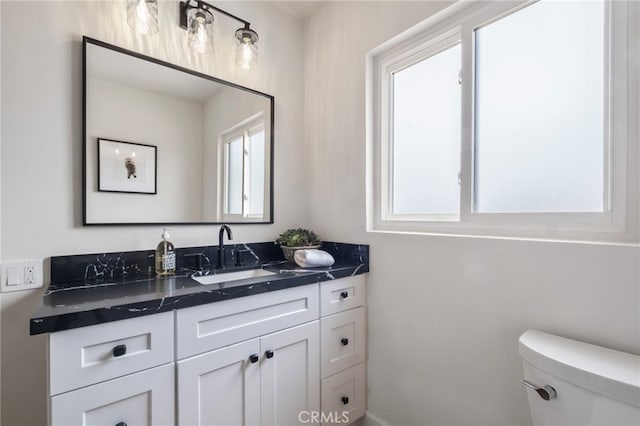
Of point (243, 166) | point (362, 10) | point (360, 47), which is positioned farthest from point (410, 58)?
point (243, 166)

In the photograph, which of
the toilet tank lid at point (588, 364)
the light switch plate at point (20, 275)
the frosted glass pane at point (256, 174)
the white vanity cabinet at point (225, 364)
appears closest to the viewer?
the toilet tank lid at point (588, 364)

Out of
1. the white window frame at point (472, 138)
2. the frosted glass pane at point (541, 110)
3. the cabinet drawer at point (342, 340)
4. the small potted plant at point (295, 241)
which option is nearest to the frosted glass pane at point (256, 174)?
the small potted plant at point (295, 241)

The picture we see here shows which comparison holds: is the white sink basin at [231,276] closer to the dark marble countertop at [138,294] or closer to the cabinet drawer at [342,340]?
the dark marble countertop at [138,294]

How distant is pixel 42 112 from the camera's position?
1204 mm

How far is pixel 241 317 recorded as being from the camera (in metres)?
1.20

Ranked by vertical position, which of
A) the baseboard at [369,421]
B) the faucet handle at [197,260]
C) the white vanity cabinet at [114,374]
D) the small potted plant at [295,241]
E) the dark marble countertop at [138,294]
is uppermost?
the small potted plant at [295,241]

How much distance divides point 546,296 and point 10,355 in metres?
1.97

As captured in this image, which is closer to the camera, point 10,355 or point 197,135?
point 10,355

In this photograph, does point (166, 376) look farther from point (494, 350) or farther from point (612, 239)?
point (612, 239)

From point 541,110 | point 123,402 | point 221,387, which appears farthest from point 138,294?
point 541,110

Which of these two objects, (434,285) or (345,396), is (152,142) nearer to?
(434,285)

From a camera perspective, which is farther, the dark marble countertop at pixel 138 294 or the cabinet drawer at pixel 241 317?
the cabinet drawer at pixel 241 317

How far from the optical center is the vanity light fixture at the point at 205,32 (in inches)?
58.2

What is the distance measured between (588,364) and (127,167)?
6.02ft
